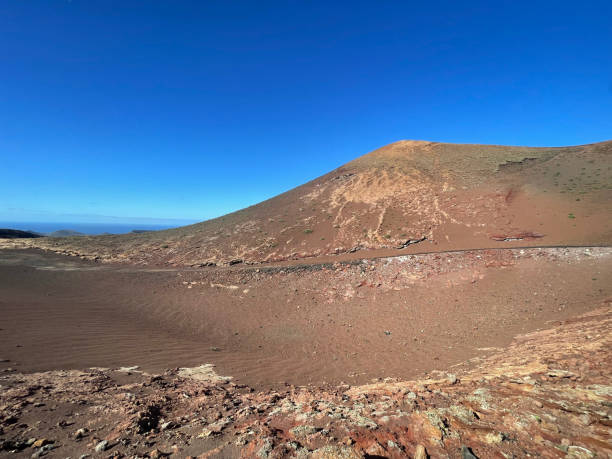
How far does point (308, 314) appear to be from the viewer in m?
11.3

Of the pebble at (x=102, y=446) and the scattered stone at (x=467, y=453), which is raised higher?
the scattered stone at (x=467, y=453)

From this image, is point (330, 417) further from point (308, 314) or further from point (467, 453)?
point (308, 314)

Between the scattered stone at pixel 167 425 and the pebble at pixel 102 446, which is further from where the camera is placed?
the scattered stone at pixel 167 425

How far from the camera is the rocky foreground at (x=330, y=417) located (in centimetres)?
276

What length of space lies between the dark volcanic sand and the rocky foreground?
1.77m

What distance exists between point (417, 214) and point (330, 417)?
24912 millimetres

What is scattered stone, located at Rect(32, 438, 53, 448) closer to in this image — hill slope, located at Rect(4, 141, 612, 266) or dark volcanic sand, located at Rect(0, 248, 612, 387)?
dark volcanic sand, located at Rect(0, 248, 612, 387)

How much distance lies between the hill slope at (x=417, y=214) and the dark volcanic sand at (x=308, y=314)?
5854mm

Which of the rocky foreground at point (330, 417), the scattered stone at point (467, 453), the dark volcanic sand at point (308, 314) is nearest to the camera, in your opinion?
the scattered stone at point (467, 453)

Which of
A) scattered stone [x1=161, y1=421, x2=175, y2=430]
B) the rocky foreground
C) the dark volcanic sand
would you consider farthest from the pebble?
the dark volcanic sand

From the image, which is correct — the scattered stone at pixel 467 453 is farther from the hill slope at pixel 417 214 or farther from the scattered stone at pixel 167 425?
the hill slope at pixel 417 214

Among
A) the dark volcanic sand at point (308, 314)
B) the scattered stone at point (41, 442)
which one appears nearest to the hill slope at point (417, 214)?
the dark volcanic sand at point (308, 314)

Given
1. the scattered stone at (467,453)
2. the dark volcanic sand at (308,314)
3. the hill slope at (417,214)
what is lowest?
the dark volcanic sand at (308,314)

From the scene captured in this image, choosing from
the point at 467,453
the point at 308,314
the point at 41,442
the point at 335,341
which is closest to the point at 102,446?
the point at 41,442
